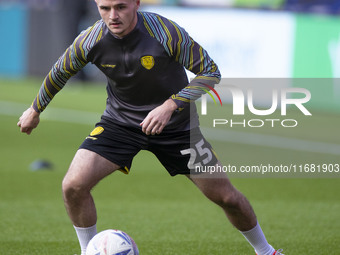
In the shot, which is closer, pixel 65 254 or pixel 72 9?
pixel 65 254

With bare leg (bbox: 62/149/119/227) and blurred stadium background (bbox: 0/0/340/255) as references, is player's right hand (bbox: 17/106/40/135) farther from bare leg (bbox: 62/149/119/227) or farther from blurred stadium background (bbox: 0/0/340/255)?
blurred stadium background (bbox: 0/0/340/255)

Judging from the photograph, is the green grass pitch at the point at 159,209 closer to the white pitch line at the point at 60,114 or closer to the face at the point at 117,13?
the face at the point at 117,13

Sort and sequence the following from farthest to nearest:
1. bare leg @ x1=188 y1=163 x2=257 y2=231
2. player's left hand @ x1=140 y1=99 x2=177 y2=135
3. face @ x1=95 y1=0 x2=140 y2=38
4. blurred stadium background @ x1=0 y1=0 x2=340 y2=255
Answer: blurred stadium background @ x1=0 y1=0 x2=340 y2=255 < bare leg @ x1=188 y1=163 x2=257 y2=231 < face @ x1=95 y1=0 x2=140 y2=38 < player's left hand @ x1=140 y1=99 x2=177 y2=135

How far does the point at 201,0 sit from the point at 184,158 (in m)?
12.9

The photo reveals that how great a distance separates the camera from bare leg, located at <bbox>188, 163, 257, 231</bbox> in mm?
5918

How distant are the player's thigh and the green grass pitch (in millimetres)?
1207

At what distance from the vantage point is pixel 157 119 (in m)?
5.47

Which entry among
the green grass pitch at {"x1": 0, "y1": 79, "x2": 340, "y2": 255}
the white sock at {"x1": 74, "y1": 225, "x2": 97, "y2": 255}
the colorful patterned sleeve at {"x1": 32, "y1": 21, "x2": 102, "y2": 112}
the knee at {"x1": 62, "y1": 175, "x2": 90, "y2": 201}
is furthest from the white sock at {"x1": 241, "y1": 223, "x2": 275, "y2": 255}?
the colorful patterned sleeve at {"x1": 32, "y1": 21, "x2": 102, "y2": 112}

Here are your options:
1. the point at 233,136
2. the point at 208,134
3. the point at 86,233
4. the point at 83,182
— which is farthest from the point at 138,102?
the point at 208,134

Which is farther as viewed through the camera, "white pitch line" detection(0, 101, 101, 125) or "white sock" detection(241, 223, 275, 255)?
"white pitch line" detection(0, 101, 101, 125)

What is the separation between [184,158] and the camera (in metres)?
6.01

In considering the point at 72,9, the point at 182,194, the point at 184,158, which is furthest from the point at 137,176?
the point at 72,9

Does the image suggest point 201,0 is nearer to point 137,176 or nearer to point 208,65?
point 137,176

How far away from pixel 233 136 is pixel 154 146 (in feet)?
26.0
